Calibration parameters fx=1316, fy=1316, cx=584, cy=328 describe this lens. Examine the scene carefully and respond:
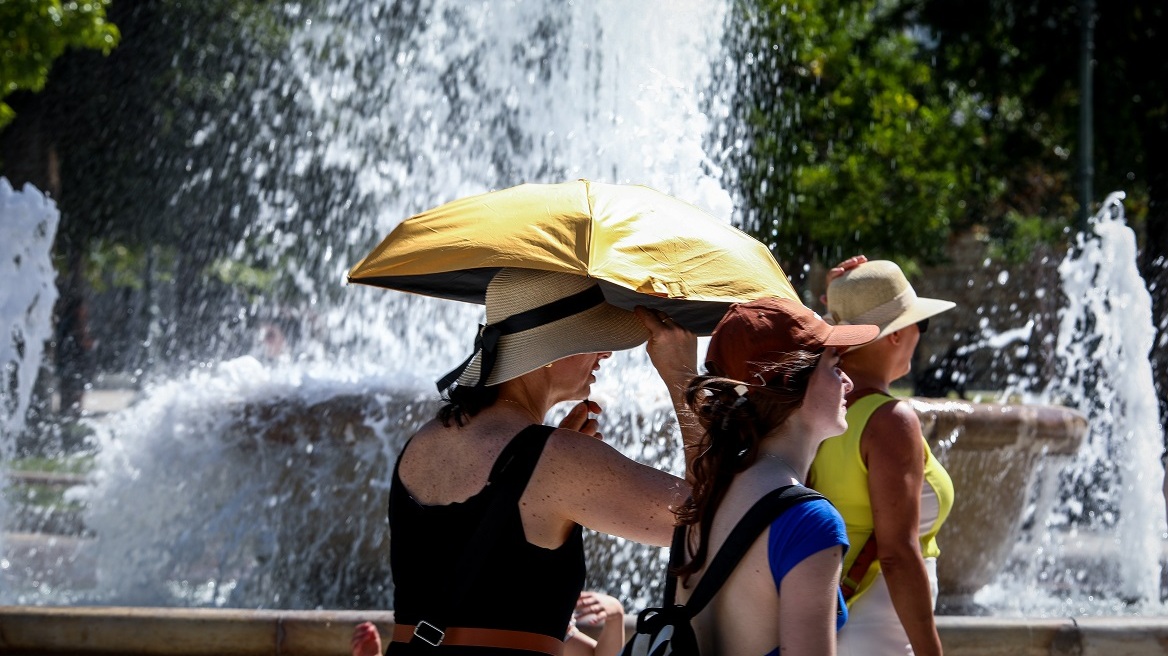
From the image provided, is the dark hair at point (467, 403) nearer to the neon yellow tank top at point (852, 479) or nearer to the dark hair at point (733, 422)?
the dark hair at point (733, 422)

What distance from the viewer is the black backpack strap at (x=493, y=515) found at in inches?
86.1

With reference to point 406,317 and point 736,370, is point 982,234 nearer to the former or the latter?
point 406,317

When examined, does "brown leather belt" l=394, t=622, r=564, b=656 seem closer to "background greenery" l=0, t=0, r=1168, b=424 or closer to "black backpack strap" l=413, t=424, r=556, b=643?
"black backpack strap" l=413, t=424, r=556, b=643

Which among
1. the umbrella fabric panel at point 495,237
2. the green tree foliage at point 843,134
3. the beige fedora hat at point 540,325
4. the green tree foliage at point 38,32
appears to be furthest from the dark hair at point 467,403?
the green tree foliage at point 843,134

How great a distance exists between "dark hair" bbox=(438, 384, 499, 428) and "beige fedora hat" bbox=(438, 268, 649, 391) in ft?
0.06

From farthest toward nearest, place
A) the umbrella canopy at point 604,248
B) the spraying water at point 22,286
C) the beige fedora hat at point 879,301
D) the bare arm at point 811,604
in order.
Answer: the spraying water at point 22,286
the beige fedora hat at point 879,301
the umbrella canopy at point 604,248
the bare arm at point 811,604

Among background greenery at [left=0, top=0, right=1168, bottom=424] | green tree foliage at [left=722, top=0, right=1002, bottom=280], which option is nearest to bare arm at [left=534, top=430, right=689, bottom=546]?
background greenery at [left=0, top=0, right=1168, bottom=424]

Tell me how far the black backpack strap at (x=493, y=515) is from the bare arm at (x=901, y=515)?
34.1 inches

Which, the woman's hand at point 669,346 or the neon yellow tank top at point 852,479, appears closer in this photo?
the woman's hand at point 669,346

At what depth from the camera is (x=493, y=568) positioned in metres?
2.19

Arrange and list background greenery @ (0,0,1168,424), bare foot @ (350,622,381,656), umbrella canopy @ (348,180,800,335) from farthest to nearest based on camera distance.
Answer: background greenery @ (0,0,1168,424) → bare foot @ (350,622,381,656) → umbrella canopy @ (348,180,800,335)

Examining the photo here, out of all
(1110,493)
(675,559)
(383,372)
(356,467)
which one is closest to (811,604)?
(675,559)

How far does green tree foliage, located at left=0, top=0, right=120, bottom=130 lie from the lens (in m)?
13.1

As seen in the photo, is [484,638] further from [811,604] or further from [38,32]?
[38,32]
